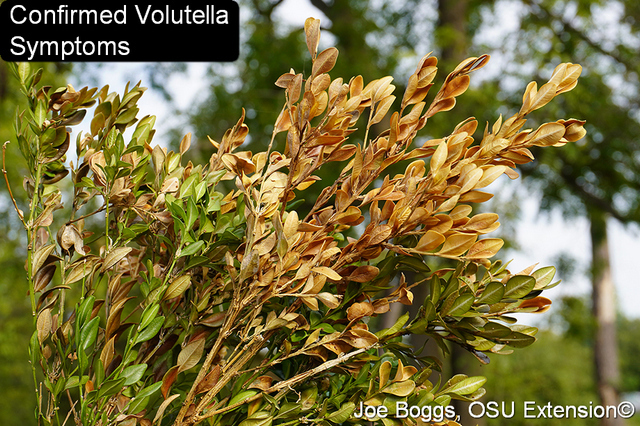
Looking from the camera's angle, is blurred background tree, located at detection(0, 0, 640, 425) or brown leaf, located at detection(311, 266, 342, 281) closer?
brown leaf, located at detection(311, 266, 342, 281)

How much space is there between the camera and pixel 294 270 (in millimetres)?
556

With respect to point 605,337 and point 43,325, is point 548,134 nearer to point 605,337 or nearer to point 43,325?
point 43,325

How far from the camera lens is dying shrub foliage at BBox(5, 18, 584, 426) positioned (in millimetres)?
520

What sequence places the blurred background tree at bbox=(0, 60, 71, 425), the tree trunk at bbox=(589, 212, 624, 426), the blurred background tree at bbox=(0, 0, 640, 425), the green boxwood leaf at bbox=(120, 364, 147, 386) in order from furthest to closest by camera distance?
the tree trunk at bbox=(589, 212, 624, 426), the blurred background tree at bbox=(0, 60, 71, 425), the blurred background tree at bbox=(0, 0, 640, 425), the green boxwood leaf at bbox=(120, 364, 147, 386)

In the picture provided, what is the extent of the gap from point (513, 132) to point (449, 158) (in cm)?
8

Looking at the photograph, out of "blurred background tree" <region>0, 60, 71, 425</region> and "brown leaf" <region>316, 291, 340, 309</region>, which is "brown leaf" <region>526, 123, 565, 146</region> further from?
"blurred background tree" <region>0, 60, 71, 425</region>

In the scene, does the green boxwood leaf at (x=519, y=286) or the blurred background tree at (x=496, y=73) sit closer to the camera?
the green boxwood leaf at (x=519, y=286)

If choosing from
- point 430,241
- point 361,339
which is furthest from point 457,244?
point 361,339

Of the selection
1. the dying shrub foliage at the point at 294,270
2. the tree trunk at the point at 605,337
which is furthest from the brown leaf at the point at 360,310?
the tree trunk at the point at 605,337

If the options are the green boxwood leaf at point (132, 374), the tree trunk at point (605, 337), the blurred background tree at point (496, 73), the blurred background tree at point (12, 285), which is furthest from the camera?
the tree trunk at point (605, 337)

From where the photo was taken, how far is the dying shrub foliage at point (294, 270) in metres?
0.52

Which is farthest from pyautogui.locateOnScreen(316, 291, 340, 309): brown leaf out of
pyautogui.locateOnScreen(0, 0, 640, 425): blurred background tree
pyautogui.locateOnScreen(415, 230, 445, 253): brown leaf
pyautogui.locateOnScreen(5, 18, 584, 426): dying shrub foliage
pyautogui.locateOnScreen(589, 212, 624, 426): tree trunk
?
pyautogui.locateOnScreen(589, 212, 624, 426): tree trunk

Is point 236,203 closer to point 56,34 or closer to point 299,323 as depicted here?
point 299,323

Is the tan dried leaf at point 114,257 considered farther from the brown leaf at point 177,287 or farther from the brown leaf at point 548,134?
the brown leaf at point 548,134
